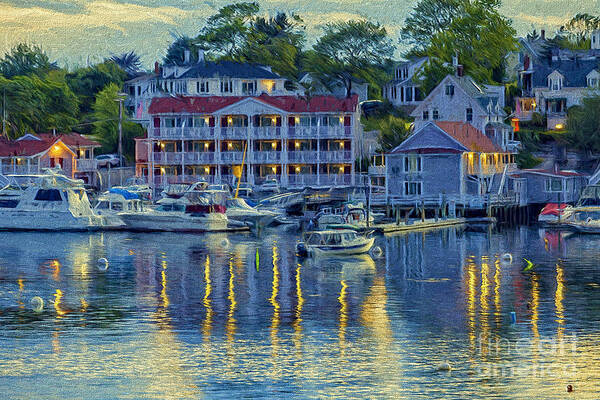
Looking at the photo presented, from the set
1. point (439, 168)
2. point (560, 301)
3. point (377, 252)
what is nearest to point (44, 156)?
point (439, 168)

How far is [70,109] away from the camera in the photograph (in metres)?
174

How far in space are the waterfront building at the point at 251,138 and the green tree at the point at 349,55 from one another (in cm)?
3271

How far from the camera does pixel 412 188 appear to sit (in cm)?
13038

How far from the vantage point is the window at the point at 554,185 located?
136 meters

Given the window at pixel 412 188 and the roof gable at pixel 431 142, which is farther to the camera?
the window at pixel 412 188

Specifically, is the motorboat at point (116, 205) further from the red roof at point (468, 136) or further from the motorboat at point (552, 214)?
the motorboat at point (552, 214)

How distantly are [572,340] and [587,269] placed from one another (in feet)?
92.0

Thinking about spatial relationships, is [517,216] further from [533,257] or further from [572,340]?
[572,340]

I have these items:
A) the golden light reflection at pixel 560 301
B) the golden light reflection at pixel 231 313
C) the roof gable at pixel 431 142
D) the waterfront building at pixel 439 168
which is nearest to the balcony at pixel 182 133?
the waterfront building at pixel 439 168

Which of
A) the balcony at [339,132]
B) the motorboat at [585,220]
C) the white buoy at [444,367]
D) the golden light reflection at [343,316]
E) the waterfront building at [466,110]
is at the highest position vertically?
the waterfront building at [466,110]

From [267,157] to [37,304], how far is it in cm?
8142

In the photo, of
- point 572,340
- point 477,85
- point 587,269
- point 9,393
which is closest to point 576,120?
point 477,85

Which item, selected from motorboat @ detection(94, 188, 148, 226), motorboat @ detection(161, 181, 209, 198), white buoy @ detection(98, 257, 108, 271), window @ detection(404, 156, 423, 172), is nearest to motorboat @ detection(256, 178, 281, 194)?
motorboat @ detection(161, 181, 209, 198)

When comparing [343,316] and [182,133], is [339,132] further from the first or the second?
[343,316]
